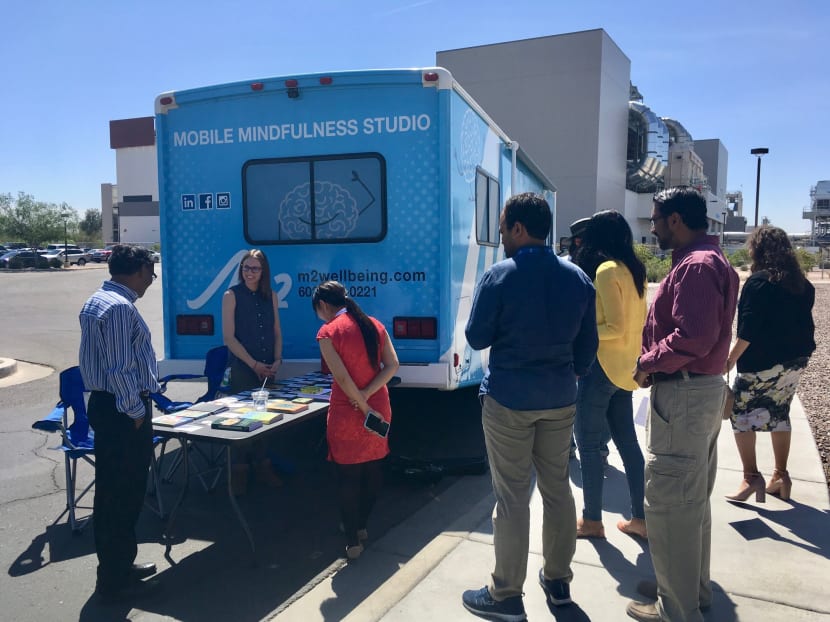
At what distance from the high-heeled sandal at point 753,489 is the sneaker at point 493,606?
2.21 m

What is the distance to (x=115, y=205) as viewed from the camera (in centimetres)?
9869

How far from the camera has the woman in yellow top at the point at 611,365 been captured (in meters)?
3.75

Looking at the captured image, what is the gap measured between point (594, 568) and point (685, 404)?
1.29 m

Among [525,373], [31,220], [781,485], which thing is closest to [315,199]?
[525,373]

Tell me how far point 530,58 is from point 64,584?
4206 centimetres

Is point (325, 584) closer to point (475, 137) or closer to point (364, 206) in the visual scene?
point (364, 206)

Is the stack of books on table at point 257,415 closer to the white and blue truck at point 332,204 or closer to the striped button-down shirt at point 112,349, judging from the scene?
the striped button-down shirt at point 112,349

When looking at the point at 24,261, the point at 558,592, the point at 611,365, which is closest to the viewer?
the point at 558,592

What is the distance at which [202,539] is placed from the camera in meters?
4.29

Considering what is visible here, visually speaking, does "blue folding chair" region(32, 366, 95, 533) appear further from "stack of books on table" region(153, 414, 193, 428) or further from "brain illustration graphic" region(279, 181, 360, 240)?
"brain illustration graphic" region(279, 181, 360, 240)

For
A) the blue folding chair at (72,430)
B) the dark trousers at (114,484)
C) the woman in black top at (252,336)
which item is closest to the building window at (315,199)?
the woman in black top at (252,336)

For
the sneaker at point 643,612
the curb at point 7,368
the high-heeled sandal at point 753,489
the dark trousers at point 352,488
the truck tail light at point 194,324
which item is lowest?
the curb at point 7,368

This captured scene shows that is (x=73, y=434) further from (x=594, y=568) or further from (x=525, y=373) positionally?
(x=594, y=568)

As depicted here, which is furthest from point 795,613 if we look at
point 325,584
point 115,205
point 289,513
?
point 115,205
